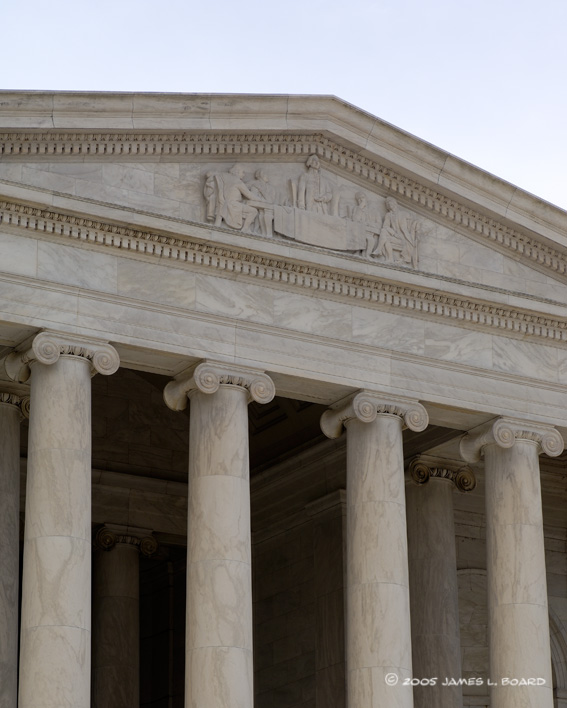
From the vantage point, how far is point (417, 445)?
5034 cm

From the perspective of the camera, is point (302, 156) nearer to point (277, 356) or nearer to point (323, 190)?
point (323, 190)

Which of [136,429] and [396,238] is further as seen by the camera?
[136,429]

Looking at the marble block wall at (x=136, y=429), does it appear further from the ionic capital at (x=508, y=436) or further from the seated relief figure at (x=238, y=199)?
the seated relief figure at (x=238, y=199)

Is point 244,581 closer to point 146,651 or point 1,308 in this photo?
point 1,308

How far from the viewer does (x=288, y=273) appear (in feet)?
142

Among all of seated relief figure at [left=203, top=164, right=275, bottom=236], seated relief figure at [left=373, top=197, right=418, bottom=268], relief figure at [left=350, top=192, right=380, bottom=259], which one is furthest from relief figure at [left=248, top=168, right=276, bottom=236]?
seated relief figure at [left=373, top=197, right=418, bottom=268]

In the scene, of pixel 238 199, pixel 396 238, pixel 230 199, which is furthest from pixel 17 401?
pixel 396 238

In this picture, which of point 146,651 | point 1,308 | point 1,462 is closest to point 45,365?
point 1,308

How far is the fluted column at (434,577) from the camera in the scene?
48812 mm

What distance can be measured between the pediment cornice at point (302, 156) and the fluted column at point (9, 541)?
7.47 meters

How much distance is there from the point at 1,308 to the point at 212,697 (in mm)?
10844

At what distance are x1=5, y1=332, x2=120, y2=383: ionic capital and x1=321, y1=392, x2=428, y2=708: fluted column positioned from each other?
7421mm

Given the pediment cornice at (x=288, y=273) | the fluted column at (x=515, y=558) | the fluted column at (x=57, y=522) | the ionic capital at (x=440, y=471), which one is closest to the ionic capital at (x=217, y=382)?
the fluted column at (x=57, y=522)

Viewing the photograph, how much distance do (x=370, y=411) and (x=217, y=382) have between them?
187 inches
